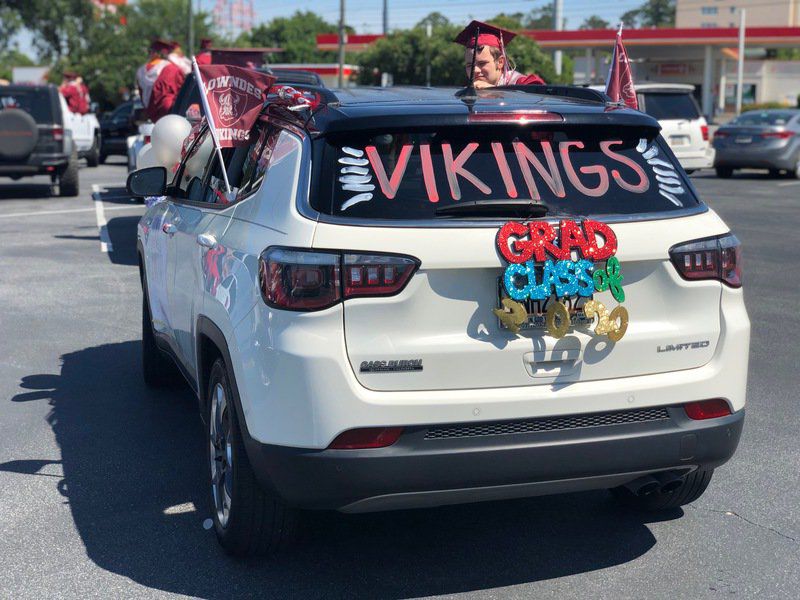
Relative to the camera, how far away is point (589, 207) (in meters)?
3.91

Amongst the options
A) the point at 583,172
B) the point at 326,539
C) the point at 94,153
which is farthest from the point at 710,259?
the point at 94,153

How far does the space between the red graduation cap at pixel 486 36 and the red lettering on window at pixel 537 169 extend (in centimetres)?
327

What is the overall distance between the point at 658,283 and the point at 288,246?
125 centimetres

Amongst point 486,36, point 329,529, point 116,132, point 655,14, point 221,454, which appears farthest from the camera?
point 655,14

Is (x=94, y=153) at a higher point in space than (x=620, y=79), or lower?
lower

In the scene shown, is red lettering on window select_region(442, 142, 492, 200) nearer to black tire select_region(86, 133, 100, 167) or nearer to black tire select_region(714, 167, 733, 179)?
black tire select_region(714, 167, 733, 179)

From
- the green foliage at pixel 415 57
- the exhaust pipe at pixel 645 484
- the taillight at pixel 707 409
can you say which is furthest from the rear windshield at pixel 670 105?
the green foliage at pixel 415 57

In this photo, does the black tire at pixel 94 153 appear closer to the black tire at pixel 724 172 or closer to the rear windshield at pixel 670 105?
the rear windshield at pixel 670 105

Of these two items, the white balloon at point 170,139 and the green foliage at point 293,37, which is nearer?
the white balloon at point 170,139

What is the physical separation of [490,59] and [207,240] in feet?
10.6

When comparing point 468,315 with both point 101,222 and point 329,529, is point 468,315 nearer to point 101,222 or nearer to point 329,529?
point 329,529

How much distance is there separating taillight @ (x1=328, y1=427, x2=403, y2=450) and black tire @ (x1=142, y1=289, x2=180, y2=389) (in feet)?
10.6

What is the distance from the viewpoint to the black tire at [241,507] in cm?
407

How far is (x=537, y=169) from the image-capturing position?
155 inches
